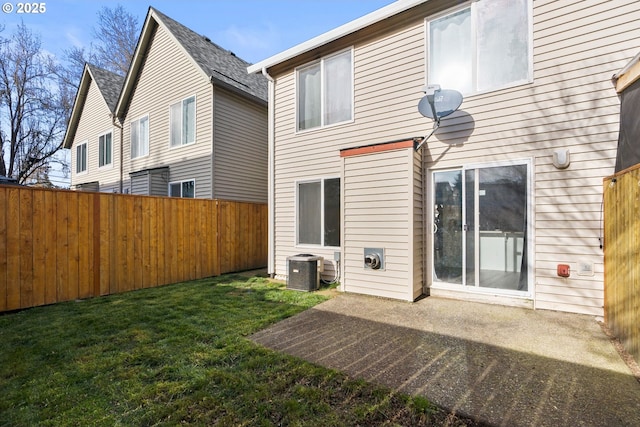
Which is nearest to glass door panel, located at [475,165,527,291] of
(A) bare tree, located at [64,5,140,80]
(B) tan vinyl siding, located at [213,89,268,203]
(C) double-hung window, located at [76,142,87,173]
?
(B) tan vinyl siding, located at [213,89,268,203]

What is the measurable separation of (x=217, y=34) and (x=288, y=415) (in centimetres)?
1634

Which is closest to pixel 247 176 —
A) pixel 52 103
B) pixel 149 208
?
pixel 149 208

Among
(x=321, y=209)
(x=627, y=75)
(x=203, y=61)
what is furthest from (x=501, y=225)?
(x=203, y=61)

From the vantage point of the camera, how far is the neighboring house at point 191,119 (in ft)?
30.3

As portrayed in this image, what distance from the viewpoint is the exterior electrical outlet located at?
5.15 m

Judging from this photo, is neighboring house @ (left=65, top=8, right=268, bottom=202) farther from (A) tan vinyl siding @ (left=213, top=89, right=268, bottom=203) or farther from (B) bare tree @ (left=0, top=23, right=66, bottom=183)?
(B) bare tree @ (left=0, top=23, right=66, bottom=183)

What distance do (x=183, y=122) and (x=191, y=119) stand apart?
0.45 metres

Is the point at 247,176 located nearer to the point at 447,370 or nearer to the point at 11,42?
the point at 447,370

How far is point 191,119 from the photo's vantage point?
9719 mm

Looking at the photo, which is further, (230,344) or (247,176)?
(247,176)

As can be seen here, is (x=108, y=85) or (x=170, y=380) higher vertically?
(x=108, y=85)

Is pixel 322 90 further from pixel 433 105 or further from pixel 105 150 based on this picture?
pixel 105 150

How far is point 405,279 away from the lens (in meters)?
4.91

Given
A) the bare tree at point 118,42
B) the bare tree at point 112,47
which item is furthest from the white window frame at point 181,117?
the bare tree at point 118,42
